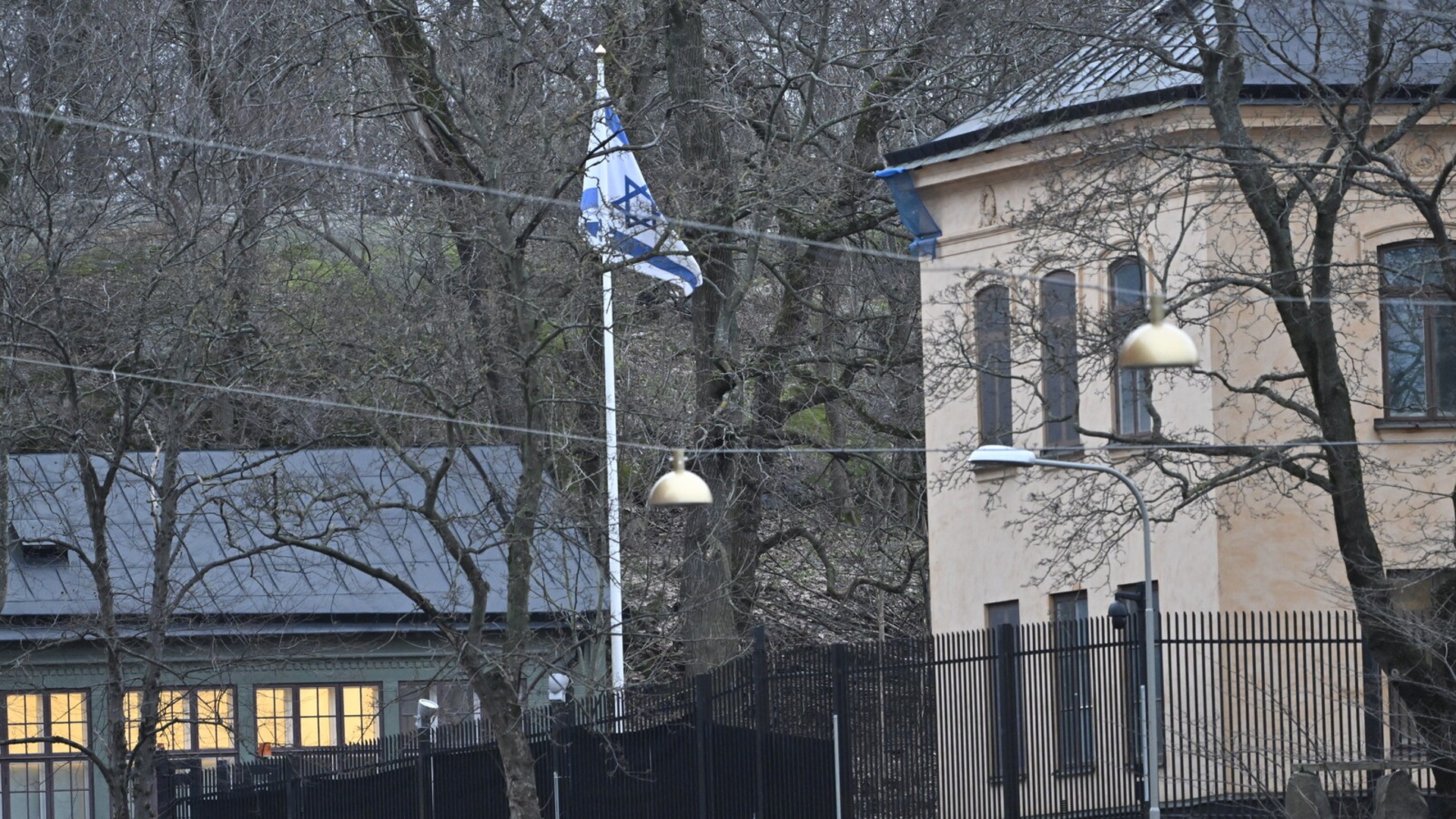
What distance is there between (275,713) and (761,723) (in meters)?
15.3

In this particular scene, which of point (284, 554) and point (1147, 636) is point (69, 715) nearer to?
point (284, 554)

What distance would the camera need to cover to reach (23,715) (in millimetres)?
33875

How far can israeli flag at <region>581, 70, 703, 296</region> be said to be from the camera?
72.2 feet

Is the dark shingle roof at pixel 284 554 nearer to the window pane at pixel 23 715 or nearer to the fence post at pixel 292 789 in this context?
the window pane at pixel 23 715

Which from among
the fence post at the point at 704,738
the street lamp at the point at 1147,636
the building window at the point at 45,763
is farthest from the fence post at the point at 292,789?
A: the street lamp at the point at 1147,636

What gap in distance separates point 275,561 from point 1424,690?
859 inches

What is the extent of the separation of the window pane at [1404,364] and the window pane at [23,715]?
21.9 metres

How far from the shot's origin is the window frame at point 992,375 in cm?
2430

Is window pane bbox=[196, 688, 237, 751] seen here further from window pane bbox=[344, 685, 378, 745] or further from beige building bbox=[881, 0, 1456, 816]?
beige building bbox=[881, 0, 1456, 816]

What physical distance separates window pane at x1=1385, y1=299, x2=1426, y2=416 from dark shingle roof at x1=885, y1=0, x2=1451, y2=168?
8.68 feet

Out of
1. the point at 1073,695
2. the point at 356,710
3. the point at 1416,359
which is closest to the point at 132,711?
the point at 356,710

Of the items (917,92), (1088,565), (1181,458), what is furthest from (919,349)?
(1181,458)

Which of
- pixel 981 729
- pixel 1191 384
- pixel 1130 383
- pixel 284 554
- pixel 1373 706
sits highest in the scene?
pixel 1130 383

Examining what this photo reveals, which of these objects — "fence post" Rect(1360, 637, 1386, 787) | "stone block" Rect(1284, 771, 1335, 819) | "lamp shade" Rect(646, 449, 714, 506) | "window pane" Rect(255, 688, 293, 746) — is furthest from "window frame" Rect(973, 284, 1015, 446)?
"window pane" Rect(255, 688, 293, 746)
